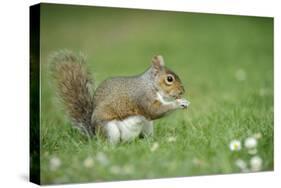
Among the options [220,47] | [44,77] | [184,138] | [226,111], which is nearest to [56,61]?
[44,77]

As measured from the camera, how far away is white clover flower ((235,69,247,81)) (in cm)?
926

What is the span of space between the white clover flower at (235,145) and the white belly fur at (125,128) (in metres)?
0.99

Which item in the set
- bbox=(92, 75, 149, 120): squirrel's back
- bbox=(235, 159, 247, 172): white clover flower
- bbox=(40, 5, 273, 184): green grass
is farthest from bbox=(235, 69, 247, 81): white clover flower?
bbox=(92, 75, 149, 120): squirrel's back

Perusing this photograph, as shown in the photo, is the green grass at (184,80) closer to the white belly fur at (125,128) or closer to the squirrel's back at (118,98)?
the white belly fur at (125,128)

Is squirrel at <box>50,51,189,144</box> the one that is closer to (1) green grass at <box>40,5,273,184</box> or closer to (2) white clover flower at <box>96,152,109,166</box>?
(1) green grass at <box>40,5,273,184</box>

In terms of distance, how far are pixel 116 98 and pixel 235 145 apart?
1.40 metres

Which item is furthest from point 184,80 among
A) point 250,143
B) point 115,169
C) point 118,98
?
point 115,169

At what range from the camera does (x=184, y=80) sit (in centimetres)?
967

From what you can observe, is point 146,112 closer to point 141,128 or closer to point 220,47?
point 141,128

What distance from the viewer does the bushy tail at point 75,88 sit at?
22.6ft

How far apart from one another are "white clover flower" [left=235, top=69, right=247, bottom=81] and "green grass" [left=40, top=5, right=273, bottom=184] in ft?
0.04

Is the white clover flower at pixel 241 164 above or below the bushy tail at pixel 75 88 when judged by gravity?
below

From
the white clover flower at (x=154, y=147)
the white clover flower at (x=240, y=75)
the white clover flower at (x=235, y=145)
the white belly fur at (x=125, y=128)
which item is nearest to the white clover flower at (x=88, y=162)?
the white belly fur at (x=125, y=128)

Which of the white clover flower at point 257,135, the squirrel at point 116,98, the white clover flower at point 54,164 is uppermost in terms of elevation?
the squirrel at point 116,98
